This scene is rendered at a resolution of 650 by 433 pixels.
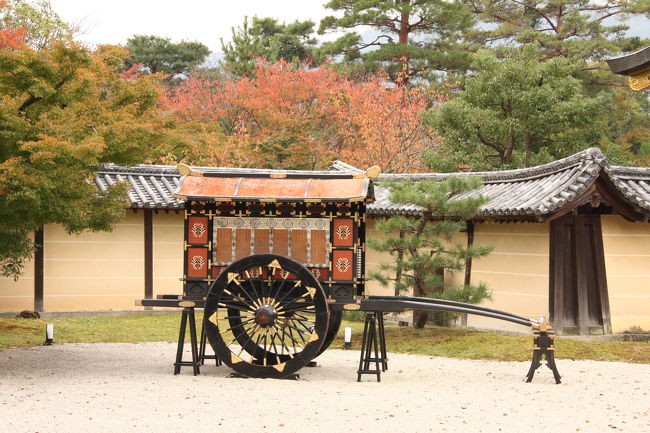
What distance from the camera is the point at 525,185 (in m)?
17.8

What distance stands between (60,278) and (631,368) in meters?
13.2

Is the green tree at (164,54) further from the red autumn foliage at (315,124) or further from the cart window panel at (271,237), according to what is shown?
the cart window panel at (271,237)

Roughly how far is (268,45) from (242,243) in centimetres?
2788

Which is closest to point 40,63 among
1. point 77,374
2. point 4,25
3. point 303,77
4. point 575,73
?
point 77,374

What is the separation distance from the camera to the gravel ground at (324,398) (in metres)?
8.73

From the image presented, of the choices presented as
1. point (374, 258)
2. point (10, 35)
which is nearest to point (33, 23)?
point (10, 35)

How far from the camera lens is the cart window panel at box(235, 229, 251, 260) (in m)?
11.9

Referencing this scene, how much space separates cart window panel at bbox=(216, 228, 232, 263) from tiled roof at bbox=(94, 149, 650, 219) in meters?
1.10

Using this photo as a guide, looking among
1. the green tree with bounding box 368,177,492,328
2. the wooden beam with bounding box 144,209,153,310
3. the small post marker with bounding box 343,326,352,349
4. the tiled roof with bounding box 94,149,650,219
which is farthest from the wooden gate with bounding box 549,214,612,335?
the wooden beam with bounding box 144,209,153,310

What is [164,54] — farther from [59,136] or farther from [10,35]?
[59,136]

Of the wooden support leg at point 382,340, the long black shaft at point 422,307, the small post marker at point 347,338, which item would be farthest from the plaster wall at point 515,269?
the long black shaft at point 422,307

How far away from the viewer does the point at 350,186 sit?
11.7 metres

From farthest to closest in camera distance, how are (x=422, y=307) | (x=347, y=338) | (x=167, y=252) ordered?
(x=167, y=252) → (x=347, y=338) → (x=422, y=307)

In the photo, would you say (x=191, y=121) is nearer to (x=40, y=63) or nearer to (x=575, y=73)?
(x=575, y=73)
